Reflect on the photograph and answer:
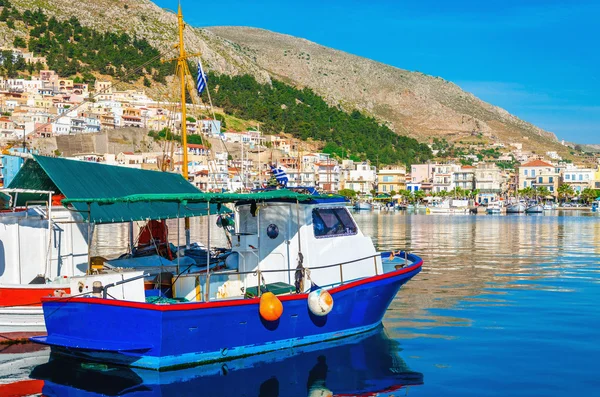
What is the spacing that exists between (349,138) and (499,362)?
163 m

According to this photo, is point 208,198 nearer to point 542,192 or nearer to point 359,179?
point 359,179

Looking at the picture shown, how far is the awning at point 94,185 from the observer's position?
50.1 ft

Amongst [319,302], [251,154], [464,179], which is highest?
[251,154]

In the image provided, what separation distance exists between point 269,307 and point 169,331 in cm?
183

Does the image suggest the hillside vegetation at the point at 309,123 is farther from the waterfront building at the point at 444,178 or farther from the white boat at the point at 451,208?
the white boat at the point at 451,208

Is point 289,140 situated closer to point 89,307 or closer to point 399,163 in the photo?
point 399,163

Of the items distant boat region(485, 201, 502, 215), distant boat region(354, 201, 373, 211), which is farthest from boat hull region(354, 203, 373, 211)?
distant boat region(485, 201, 502, 215)

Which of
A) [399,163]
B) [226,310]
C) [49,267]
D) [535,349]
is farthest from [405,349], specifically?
[399,163]

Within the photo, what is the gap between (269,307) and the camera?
1230 cm

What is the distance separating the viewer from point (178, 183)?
69.6ft

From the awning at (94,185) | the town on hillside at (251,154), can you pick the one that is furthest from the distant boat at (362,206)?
the awning at (94,185)

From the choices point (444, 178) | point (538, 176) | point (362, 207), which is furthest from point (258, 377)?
point (538, 176)

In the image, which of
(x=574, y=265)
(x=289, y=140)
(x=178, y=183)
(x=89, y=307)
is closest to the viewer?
(x=89, y=307)

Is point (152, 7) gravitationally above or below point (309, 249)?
above
